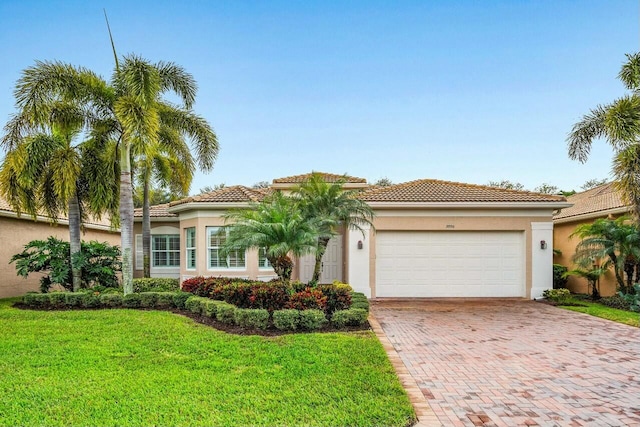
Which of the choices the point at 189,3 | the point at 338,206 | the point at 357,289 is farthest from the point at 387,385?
the point at 189,3

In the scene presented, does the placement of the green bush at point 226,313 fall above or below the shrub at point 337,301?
below

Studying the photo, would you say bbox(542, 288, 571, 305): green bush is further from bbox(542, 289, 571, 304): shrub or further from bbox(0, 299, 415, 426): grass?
bbox(0, 299, 415, 426): grass

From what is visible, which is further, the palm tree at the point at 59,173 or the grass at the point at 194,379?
Answer: the palm tree at the point at 59,173

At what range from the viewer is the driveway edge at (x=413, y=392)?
4.24m

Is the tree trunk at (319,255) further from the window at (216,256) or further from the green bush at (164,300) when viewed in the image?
the green bush at (164,300)

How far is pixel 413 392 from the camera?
16.5 feet

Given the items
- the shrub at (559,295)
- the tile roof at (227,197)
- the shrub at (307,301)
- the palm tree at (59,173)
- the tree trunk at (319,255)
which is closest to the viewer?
the shrub at (307,301)

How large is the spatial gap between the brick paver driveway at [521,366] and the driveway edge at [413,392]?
0.09m

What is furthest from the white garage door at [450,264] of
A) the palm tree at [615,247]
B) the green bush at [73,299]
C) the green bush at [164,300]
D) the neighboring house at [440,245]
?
the green bush at [73,299]

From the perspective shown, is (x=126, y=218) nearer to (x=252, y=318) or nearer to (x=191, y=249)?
(x=191, y=249)

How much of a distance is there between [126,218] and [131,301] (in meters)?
2.78

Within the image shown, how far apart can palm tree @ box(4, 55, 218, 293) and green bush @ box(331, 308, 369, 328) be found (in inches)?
300

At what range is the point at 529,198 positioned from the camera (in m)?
14.0

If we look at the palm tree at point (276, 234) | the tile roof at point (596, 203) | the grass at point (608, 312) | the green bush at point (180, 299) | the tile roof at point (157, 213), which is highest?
the tile roof at point (596, 203)
